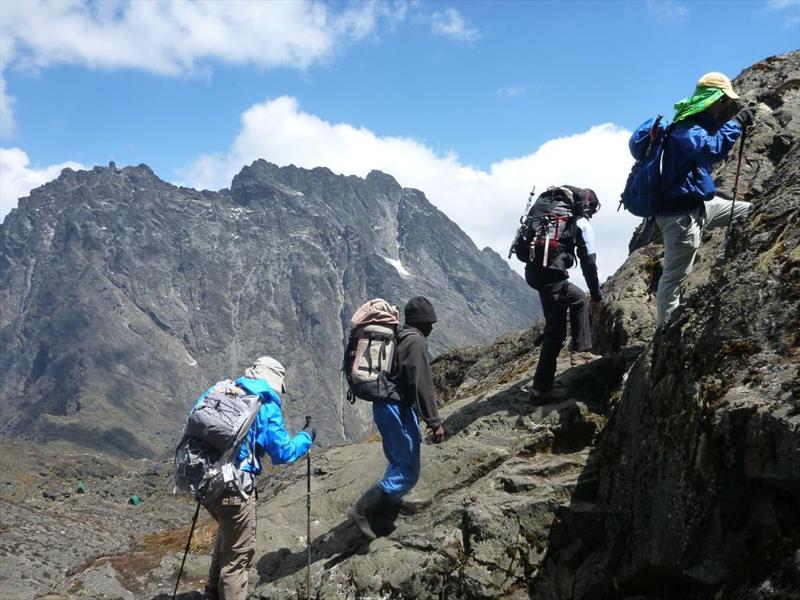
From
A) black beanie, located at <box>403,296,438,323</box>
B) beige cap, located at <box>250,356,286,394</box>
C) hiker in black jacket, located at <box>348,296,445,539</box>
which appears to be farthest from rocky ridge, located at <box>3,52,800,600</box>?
beige cap, located at <box>250,356,286,394</box>

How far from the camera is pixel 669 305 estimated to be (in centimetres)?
1115

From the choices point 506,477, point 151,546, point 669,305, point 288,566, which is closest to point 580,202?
point 669,305

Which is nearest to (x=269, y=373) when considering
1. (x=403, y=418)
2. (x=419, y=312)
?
(x=403, y=418)

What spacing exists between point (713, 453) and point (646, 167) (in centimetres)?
540

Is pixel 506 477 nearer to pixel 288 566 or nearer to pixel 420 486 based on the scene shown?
pixel 420 486

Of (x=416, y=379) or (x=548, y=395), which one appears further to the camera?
(x=548, y=395)

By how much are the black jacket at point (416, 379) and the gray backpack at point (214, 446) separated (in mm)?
2526

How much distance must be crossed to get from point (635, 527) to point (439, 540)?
3.51 m

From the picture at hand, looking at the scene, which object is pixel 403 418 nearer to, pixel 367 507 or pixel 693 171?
pixel 367 507

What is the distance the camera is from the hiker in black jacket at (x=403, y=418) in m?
11.0

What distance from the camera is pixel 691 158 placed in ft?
33.0

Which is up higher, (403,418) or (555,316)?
(555,316)

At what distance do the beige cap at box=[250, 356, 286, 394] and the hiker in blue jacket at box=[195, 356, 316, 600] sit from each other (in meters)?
0.14

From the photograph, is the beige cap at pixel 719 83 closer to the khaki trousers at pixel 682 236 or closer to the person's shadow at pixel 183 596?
the khaki trousers at pixel 682 236
